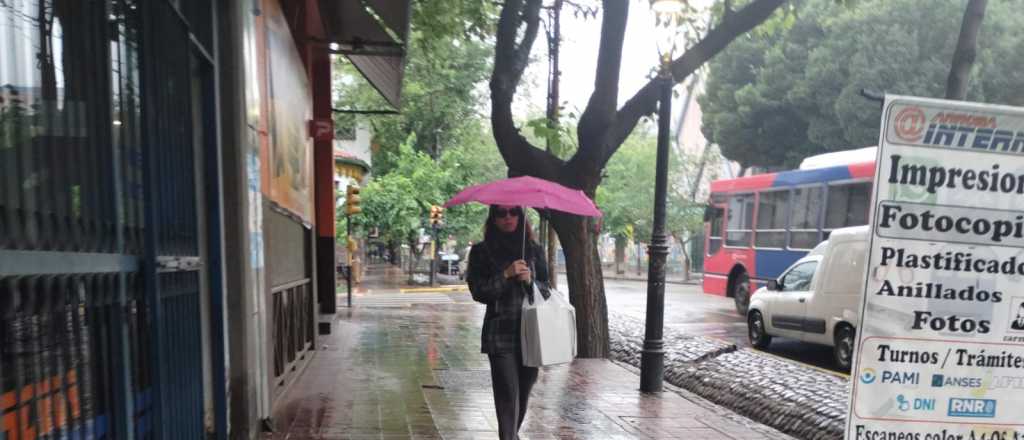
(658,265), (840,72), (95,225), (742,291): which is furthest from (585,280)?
(840,72)

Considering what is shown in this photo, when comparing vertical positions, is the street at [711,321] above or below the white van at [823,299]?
below

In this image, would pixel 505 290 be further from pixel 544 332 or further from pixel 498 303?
pixel 544 332

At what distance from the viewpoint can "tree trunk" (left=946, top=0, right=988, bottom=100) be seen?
5410 millimetres

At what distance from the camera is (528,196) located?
446 cm

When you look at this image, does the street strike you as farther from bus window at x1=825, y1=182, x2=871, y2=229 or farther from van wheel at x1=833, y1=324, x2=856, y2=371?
bus window at x1=825, y1=182, x2=871, y2=229

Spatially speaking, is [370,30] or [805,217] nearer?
[370,30]

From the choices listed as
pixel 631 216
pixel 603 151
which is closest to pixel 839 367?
pixel 603 151

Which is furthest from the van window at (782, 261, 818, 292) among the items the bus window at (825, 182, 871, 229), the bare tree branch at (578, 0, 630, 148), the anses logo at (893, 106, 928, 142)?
the anses logo at (893, 106, 928, 142)

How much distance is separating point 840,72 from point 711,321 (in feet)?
36.7

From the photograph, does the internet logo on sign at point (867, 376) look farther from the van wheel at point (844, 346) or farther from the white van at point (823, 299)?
the van wheel at point (844, 346)

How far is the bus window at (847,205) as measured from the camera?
13031mm

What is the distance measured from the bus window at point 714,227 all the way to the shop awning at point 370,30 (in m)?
9.81

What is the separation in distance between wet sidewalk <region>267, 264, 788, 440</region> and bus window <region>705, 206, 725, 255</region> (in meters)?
9.94

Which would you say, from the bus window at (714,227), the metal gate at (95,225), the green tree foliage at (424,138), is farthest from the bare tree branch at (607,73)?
the green tree foliage at (424,138)
